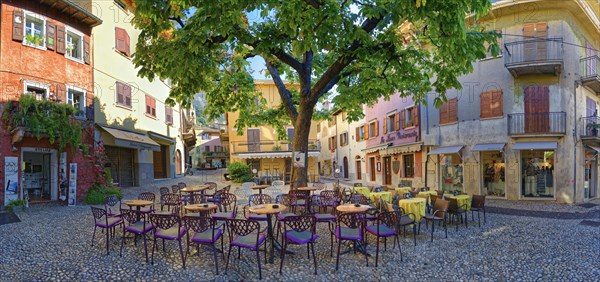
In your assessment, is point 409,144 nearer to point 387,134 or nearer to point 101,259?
point 387,134

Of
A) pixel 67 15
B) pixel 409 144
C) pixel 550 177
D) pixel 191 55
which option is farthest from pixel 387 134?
pixel 67 15

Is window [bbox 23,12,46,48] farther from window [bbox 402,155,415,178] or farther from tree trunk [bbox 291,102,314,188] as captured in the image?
window [bbox 402,155,415,178]

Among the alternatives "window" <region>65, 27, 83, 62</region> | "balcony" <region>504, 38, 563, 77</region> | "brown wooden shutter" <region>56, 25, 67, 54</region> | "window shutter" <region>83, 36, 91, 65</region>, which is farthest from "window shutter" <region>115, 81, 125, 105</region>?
"balcony" <region>504, 38, 563, 77</region>

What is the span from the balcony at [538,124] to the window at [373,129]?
35.5 ft

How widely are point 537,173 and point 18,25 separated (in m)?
22.2

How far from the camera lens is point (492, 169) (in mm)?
15047

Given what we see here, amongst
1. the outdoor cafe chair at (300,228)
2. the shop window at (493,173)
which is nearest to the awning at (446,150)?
the shop window at (493,173)

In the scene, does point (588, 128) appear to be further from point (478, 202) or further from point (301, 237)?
point (301, 237)

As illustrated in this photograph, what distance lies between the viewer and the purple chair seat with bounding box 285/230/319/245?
5.37m

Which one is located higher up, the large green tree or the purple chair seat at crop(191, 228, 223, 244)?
the large green tree

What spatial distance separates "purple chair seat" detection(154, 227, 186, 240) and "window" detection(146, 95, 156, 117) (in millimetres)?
16358

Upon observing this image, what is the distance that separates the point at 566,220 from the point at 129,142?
17732mm

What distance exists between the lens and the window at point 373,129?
2446 centimetres

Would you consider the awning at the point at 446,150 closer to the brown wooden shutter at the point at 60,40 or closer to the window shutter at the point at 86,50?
the window shutter at the point at 86,50
